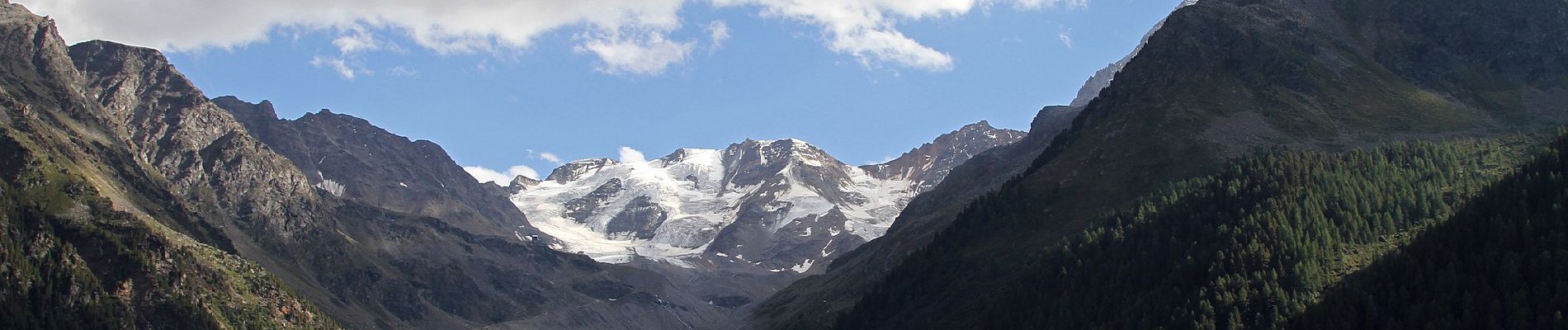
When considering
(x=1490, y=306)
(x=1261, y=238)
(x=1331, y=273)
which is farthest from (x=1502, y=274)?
(x=1261, y=238)

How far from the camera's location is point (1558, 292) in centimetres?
13512

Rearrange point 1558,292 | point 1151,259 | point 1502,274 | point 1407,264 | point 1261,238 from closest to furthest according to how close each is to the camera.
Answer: point 1558,292 < point 1502,274 < point 1407,264 < point 1261,238 < point 1151,259

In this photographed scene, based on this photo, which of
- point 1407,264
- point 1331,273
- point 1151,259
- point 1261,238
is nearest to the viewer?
point 1407,264

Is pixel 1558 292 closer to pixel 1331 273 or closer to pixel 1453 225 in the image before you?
pixel 1453 225

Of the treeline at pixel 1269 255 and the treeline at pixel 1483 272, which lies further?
the treeline at pixel 1269 255

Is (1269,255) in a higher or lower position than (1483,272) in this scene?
higher

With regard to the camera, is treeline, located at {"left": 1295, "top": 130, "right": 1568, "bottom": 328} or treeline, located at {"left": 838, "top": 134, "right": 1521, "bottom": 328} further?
treeline, located at {"left": 838, "top": 134, "right": 1521, "bottom": 328}

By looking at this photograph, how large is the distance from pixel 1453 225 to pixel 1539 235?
39.9 feet

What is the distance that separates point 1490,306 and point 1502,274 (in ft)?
22.2

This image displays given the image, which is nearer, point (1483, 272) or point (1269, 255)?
point (1483, 272)

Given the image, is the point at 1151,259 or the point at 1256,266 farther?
the point at 1151,259

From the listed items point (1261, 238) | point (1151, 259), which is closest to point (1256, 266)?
point (1261, 238)

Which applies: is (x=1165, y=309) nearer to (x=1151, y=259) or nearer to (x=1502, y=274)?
(x=1151, y=259)

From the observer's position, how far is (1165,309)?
179 m
